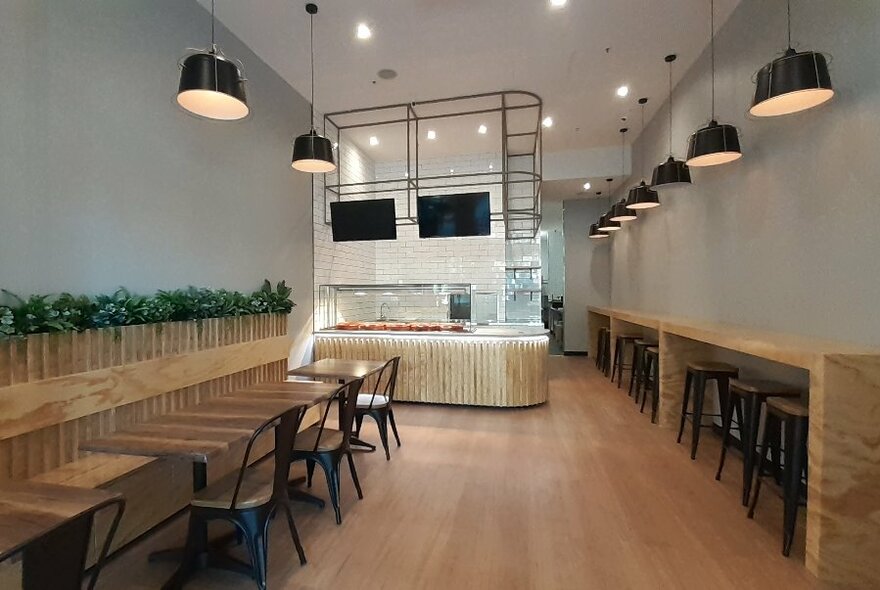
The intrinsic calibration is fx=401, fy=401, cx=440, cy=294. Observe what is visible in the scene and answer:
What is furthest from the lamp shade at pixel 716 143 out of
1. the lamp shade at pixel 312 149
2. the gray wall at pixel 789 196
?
the lamp shade at pixel 312 149

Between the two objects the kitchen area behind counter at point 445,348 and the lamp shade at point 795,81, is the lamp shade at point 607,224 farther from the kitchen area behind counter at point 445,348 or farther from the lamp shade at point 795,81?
the lamp shade at point 795,81

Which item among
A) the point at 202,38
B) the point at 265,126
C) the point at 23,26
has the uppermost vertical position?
the point at 202,38

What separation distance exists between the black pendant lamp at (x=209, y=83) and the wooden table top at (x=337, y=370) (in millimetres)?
1997

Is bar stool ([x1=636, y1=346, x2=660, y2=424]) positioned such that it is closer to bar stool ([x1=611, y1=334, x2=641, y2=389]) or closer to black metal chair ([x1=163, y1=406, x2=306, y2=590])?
bar stool ([x1=611, y1=334, x2=641, y2=389])

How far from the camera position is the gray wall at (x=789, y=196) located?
90.9 inches

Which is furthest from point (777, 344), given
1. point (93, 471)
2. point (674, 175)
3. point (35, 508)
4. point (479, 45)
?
point (93, 471)

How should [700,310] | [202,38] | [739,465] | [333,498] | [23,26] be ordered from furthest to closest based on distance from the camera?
[700,310] → [202,38] → [739,465] → [333,498] → [23,26]

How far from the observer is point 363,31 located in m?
3.81

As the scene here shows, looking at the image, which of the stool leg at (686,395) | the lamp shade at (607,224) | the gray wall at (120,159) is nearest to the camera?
the gray wall at (120,159)

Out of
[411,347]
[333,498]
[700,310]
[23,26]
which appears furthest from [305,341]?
[700,310]

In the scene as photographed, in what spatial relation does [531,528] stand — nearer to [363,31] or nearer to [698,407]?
[698,407]

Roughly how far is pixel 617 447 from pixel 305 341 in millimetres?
3656

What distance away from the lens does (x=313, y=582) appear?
1.96m

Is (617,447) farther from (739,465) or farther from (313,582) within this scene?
(313,582)
